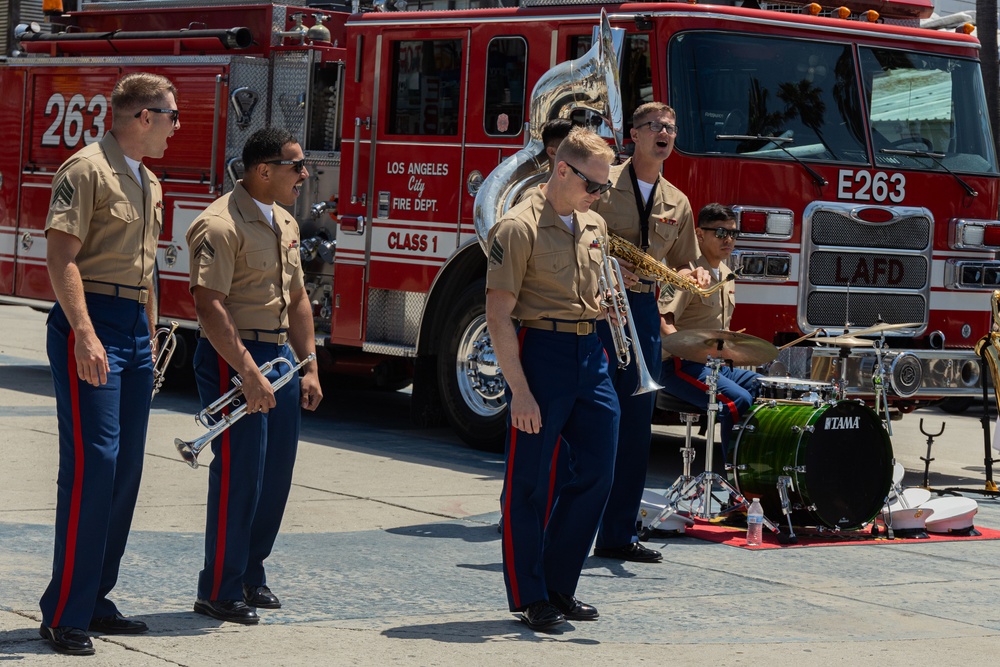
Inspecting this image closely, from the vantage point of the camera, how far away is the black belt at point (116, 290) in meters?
5.48

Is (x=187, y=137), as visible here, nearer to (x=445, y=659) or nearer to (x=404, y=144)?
(x=404, y=144)

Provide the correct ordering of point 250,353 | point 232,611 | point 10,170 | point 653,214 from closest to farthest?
point 232,611
point 250,353
point 653,214
point 10,170

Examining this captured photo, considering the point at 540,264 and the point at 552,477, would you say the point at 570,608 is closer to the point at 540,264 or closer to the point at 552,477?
the point at 552,477

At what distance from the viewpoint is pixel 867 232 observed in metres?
10.4

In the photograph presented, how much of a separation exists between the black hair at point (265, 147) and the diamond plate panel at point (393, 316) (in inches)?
212

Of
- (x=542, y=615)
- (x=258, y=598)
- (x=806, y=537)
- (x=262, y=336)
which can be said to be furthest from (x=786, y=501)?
(x=262, y=336)

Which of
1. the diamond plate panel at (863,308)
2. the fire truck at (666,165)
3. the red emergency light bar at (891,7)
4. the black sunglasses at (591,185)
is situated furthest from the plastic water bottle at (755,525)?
the red emergency light bar at (891,7)

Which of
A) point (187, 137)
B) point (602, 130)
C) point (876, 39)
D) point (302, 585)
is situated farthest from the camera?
point (187, 137)

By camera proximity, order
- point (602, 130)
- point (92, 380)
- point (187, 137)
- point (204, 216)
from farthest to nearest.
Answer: point (187, 137) < point (602, 130) < point (204, 216) < point (92, 380)

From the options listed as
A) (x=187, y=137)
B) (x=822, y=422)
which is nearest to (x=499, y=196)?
(x=822, y=422)

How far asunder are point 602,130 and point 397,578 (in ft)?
12.3

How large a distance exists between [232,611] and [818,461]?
3.36 m

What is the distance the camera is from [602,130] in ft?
31.9

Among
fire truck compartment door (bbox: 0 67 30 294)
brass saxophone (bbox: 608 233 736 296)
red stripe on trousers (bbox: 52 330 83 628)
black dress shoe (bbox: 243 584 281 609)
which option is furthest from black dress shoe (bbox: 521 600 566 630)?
fire truck compartment door (bbox: 0 67 30 294)
